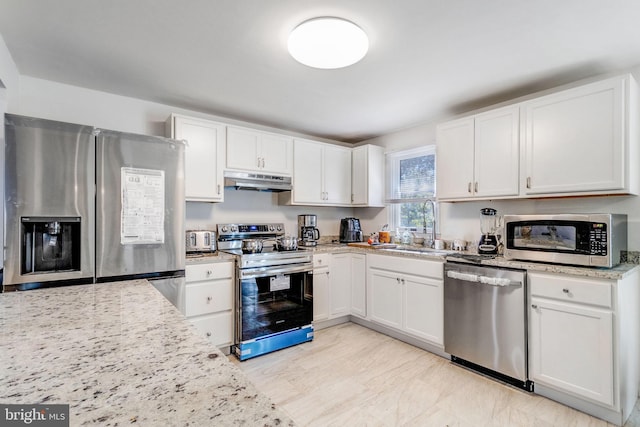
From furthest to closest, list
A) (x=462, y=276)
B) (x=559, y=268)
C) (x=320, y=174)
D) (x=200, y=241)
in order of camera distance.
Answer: (x=320, y=174) → (x=200, y=241) → (x=462, y=276) → (x=559, y=268)

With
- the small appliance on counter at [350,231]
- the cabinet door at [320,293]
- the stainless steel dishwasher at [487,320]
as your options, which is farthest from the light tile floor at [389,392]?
the small appliance on counter at [350,231]

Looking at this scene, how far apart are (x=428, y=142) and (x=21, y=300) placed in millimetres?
3585

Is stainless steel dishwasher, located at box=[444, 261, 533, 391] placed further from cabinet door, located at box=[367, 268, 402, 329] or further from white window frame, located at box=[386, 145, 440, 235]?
white window frame, located at box=[386, 145, 440, 235]

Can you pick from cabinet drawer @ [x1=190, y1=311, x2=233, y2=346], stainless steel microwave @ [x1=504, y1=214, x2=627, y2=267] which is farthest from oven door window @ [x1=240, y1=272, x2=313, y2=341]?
stainless steel microwave @ [x1=504, y1=214, x2=627, y2=267]

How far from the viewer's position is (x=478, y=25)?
1754 mm

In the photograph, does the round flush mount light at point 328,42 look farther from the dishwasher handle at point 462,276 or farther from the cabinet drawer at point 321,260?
the cabinet drawer at point 321,260

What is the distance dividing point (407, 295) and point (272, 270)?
134 centimetres

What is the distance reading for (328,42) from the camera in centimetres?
179

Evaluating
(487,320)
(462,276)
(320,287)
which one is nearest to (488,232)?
(462,276)

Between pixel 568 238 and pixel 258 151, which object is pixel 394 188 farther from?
pixel 568 238

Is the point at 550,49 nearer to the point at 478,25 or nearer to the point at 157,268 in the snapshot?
the point at 478,25

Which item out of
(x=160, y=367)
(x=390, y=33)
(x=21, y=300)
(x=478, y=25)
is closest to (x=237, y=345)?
(x=21, y=300)

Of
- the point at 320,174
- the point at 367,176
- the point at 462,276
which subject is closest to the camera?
the point at 462,276

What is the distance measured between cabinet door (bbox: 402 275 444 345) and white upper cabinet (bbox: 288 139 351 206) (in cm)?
140
